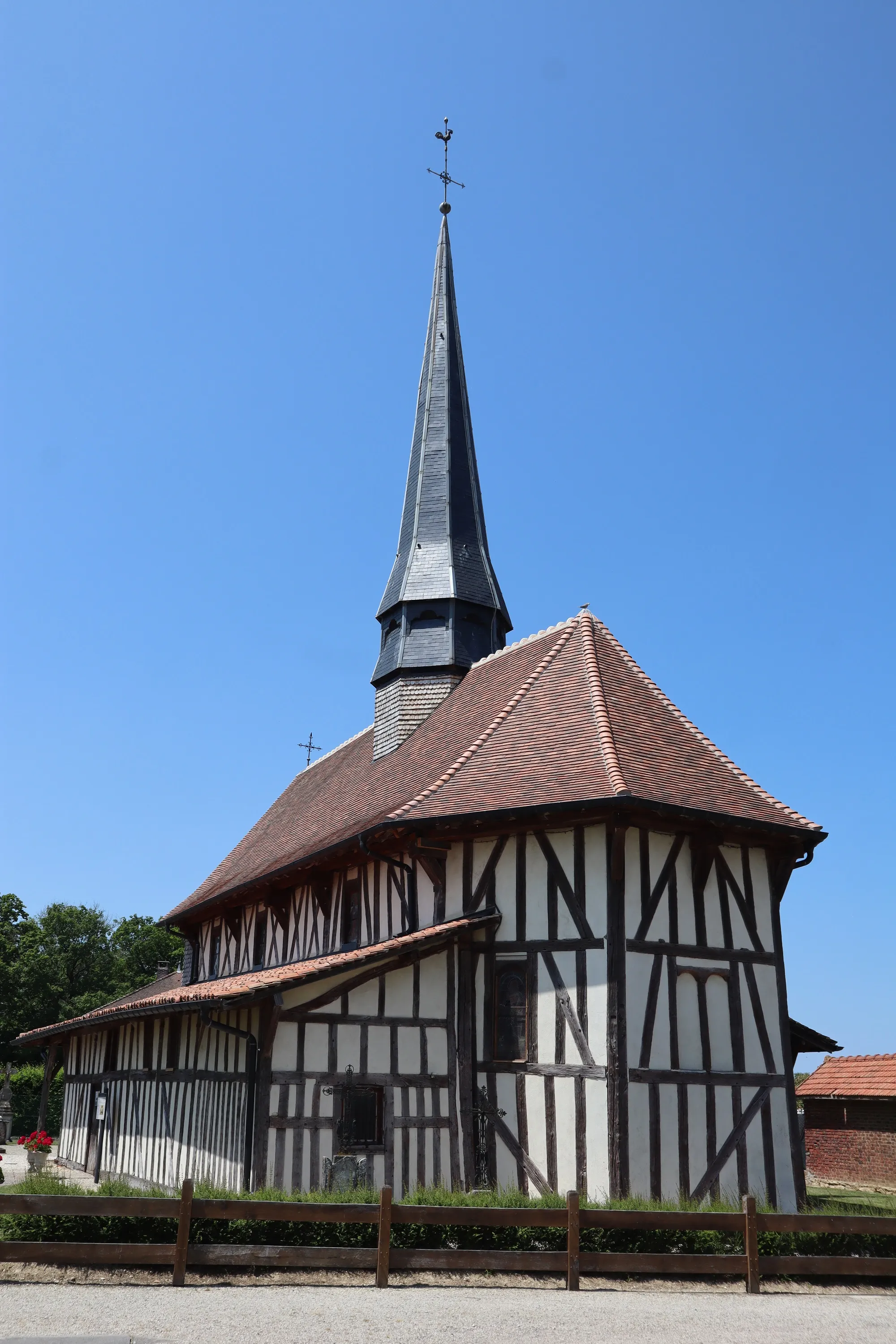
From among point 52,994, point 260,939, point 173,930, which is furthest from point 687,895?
point 52,994

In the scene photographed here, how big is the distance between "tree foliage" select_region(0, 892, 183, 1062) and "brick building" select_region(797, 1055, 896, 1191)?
3344 centimetres

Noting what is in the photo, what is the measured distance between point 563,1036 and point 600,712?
14.1ft

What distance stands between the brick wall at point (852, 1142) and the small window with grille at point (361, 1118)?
12.0 m

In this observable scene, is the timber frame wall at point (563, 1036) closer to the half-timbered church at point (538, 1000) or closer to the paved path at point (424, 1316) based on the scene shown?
the half-timbered church at point (538, 1000)

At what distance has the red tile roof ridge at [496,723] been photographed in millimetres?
14430

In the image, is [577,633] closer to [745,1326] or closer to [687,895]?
[687,895]

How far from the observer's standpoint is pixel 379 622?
74.5 feet

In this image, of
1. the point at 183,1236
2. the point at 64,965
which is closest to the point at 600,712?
the point at 183,1236

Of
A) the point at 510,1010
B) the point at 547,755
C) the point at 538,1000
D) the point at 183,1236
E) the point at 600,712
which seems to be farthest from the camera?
the point at 600,712

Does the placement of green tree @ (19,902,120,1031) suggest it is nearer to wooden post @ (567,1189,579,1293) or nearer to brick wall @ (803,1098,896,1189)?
brick wall @ (803,1098,896,1189)

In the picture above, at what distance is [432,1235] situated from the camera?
934cm

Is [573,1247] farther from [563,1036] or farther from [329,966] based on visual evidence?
[329,966]

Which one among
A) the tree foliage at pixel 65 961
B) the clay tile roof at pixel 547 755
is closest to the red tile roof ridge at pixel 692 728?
the clay tile roof at pixel 547 755

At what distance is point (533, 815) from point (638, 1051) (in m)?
2.85
